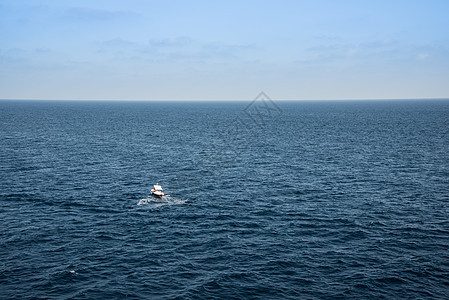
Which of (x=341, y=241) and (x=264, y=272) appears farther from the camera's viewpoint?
(x=341, y=241)

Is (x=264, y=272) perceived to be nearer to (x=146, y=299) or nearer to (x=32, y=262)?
(x=146, y=299)

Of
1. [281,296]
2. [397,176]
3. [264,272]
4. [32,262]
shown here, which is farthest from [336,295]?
[397,176]

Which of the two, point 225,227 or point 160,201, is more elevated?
point 160,201

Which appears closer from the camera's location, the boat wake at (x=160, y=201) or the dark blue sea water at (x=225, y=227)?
the dark blue sea water at (x=225, y=227)

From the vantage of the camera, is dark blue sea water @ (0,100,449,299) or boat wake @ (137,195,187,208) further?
boat wake @ (137,195,187,208)
